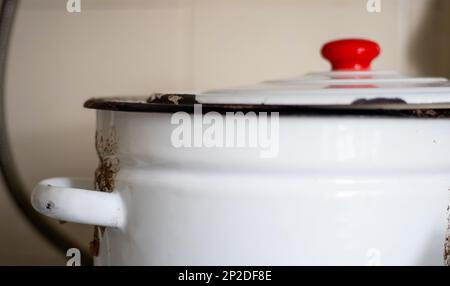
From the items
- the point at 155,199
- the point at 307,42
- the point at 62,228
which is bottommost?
the point at 62,228

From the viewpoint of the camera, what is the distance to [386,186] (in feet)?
0.95

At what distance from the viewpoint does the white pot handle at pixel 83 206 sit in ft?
1.08

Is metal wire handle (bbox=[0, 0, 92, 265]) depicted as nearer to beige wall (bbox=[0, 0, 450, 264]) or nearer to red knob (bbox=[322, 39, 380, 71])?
beige wall (bbox=[0, 0, 450, 264])

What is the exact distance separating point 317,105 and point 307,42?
38 cm

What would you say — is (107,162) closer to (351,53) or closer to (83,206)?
(83,206)

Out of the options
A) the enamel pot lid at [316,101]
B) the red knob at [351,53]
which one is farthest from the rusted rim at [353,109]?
the red knob at [351,53]

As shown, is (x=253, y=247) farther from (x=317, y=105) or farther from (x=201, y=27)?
(x=201, y=27)

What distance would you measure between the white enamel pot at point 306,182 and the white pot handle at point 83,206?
24 millimetres

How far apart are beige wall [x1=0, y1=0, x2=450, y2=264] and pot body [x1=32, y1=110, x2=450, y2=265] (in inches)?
12.8

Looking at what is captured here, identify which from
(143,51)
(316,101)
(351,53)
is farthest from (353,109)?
(143,51)

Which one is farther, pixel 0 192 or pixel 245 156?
pixel 0 192

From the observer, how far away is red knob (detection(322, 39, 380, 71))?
1.35 feet

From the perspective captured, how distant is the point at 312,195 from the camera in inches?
11.3
